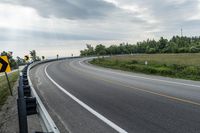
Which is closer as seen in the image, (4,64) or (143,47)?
(4,64)

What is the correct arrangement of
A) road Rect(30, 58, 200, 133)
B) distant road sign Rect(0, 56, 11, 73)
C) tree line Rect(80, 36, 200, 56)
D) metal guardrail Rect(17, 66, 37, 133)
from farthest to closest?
tree line Rect(80, 36, 200, 56), distant road sign Rect(0, 56, 11, 73), road Rect(30, 58, 200, 133), metal guardrail Rect(17, 66, 37, 133)

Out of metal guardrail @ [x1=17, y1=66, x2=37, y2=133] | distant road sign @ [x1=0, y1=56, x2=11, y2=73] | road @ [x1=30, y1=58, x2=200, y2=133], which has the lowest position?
road @ [x1=30, y1=58, x2=200, y2=133]

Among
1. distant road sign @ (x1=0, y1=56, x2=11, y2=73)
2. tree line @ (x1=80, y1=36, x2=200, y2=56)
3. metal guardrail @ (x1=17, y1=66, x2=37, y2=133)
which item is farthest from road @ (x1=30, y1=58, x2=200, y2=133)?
tree line @ (x1=80, y1=36, x2=200, y2=56)

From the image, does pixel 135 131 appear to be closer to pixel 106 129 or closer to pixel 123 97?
pixel 106 129

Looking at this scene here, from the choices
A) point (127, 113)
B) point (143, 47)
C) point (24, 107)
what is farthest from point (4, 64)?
point (143, 47)

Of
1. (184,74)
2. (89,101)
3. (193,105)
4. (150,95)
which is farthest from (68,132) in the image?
(184,74)

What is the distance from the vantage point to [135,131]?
6.54m

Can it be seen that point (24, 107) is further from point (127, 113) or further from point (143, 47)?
point (143, 47)

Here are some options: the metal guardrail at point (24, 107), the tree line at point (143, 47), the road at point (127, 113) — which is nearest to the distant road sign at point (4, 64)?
the road at point (127, 113)

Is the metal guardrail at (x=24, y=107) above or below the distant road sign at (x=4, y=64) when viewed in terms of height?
below

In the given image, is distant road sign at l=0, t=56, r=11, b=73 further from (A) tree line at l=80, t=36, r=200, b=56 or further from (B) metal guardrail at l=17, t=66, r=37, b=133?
(A) tree line at l=80, t=36, r=200, b=56

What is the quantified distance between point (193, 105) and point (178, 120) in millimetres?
2159

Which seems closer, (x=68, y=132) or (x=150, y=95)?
(x=68, y=132)

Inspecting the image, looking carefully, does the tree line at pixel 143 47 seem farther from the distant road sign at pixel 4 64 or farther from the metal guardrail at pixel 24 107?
the metal guardrail at pixel 24 107
